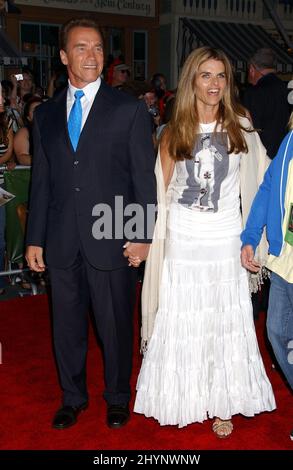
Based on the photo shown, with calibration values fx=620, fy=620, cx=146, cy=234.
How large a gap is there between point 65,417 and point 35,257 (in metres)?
0.92

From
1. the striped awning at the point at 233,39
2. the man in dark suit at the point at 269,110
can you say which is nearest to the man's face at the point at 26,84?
the man in dark suit at the point at 269,110

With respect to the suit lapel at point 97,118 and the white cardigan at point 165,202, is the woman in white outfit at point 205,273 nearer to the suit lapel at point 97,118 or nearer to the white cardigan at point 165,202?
the white cardigan at point 165,202

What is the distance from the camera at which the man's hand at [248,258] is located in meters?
3.16

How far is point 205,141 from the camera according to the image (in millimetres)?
3221

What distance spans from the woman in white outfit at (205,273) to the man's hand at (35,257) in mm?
555

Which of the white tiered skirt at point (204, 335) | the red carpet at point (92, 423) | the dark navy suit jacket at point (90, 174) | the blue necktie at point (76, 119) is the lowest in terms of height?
the red carpet at point (92, 423)

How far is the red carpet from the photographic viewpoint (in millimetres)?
3293

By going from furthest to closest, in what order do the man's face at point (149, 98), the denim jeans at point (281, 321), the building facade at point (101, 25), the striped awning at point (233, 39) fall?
1. the striped awning at point (233, 39)
2. the building facade at point (101, 25)
3. the man's face at point (149, 98)
4. the denim jeans at point (281, 321)

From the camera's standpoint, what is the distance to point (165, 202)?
11.1ft

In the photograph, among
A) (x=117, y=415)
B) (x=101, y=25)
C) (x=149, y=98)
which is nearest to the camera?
(x=117, y=415)

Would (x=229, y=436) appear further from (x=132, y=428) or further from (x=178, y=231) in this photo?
(x=178, y=231)

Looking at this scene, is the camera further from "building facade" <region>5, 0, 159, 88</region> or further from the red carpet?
"building facade" <region>5, 0, 159, 88</region>

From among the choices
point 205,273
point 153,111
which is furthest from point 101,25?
point 205,273

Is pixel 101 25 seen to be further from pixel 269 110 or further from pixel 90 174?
pixel 90 174
